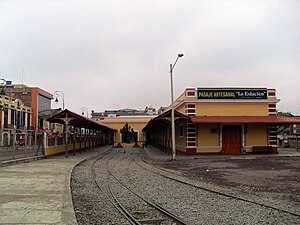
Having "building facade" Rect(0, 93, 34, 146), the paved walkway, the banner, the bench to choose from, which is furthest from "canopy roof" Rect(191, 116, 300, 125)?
"building facade" Rect(0, 93, 34, 146)

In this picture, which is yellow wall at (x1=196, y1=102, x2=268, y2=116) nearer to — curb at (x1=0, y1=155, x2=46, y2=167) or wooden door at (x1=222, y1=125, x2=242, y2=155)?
wooden door at (x1=222, y1=125, x2=242, y2=155)

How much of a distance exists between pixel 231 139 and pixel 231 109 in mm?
2550

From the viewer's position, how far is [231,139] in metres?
28.1

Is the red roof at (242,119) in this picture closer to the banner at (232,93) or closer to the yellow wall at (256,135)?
the yellow wall at (256,135)

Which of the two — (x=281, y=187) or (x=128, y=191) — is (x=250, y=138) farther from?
(x=128, y=191)

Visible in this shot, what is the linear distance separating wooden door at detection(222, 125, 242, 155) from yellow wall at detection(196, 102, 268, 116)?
1.20m

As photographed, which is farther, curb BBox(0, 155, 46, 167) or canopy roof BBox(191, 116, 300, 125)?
canopy roof BBox(191, 116, 300, 125)

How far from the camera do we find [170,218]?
713 cm

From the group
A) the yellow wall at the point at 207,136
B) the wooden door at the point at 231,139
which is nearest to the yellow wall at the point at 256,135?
the wooden door at the point at 231,139

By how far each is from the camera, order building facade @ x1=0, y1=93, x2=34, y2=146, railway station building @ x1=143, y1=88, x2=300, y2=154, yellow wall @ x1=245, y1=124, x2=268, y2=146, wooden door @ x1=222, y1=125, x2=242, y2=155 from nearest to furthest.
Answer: railway station building @ x1=143, y1=88, x2=300, y2=154, wooden door @ x1=222, y1=125, x2=242, y2=155, yellow wall @ x1=245, y1=124, x2=268, y2=146, building facade @ x1=0, y1=93, x2=34, y2=146

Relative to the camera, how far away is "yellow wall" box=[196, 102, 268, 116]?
28.0m

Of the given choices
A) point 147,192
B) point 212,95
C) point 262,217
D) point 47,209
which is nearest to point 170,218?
point 262,217

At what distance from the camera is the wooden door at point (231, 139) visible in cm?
2800

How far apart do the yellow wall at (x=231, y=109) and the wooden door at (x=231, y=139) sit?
1.20 metres
